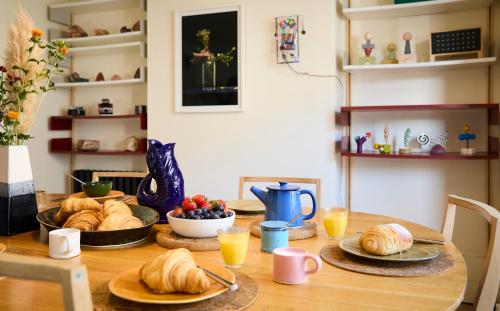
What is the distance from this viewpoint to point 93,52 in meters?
4.16

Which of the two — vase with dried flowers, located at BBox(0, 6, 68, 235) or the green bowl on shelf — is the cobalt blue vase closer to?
the green bowl on shelf

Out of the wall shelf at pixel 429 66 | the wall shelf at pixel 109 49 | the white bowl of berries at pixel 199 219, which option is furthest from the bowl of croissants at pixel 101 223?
the wall shelf at pixel 109 49

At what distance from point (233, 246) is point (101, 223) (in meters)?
0.49

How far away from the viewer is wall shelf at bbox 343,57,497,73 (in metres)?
2.78

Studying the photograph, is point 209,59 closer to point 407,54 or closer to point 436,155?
point 407,54

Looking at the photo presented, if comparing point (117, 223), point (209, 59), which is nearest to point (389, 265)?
point (117, 223)

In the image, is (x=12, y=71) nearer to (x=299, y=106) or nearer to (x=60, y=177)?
(x=299, y=106)

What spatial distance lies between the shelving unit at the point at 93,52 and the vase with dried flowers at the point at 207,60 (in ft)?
2.26

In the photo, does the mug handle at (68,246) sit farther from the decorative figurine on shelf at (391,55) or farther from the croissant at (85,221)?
the decorative figurine on shelf at (391,55)

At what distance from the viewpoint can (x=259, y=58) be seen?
3219 mm

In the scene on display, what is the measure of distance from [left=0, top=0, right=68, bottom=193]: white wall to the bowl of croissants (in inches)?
111

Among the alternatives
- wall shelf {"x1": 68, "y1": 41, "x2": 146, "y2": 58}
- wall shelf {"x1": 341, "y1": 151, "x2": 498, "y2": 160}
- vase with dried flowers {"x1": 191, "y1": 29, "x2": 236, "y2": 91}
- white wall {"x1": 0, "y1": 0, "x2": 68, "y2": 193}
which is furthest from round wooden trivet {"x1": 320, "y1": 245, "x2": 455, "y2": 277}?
white wall {"x1": 0, "y1": 0, "x2": 68, "y2": 193}

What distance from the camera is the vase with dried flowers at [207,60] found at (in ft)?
10.9

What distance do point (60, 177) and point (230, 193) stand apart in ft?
6.52
